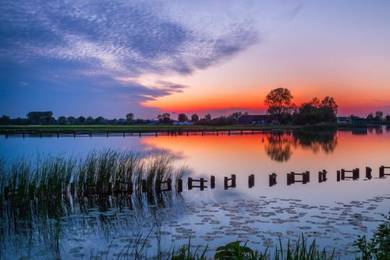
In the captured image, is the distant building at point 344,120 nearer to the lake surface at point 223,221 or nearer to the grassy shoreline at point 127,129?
the grassy shoreline at point 127,129

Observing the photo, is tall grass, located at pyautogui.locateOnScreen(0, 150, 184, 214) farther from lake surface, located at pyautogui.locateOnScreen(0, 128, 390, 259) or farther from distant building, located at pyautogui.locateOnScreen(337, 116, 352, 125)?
distant building, located at pyautogui.locateOnScreen(337, 116, 352, 125)

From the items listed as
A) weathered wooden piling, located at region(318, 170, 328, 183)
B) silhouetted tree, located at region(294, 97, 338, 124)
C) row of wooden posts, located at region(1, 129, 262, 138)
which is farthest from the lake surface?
silhouetted tree, located at region(294, 97, 338, 124)

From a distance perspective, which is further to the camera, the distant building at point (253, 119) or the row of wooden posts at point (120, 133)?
the distant building at point (253, 119)

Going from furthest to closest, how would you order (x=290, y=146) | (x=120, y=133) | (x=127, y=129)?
(x=127, y=129) < (x=120, y=133) < (x=290, y=146)

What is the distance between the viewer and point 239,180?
27656 mm

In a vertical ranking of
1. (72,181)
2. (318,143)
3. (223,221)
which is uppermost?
(72,181)

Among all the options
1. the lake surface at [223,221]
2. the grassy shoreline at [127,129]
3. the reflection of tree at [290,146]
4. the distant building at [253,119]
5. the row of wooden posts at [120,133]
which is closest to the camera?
the lake surface at [223,221]

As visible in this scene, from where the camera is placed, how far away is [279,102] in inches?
5463

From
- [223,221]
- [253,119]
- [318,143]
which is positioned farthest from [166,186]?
[253,119]

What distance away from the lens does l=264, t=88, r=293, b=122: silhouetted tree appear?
138 m

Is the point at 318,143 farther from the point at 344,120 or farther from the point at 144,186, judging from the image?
the point at 344,120

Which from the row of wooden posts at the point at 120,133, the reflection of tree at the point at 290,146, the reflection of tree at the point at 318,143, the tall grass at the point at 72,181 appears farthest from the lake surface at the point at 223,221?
the row of wooden posts at the point at 120,133

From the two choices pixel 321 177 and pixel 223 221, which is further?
pixel 321 177

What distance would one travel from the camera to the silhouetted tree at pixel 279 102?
138 m
